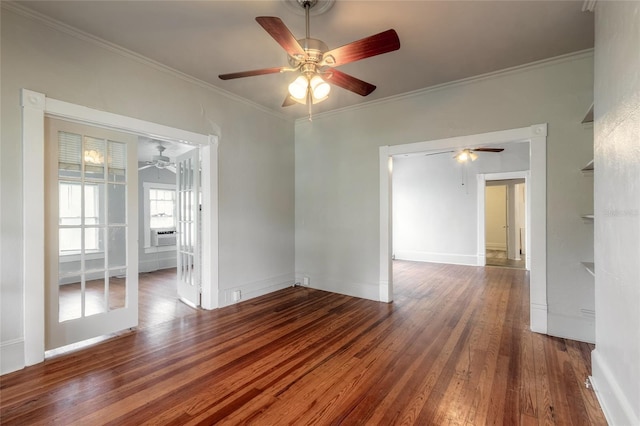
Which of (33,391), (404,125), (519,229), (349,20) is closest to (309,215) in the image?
(404,125)

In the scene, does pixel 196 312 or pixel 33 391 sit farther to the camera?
pixel 196 312

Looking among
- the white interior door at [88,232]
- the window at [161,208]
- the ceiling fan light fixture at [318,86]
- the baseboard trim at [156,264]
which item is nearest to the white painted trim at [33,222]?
the white interior door at [88,232]

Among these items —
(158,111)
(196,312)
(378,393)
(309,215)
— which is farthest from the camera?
(309,215)

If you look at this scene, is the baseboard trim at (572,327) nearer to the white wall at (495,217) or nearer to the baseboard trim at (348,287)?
the baseboard trim at (348,287)

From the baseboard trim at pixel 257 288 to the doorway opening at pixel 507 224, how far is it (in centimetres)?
512

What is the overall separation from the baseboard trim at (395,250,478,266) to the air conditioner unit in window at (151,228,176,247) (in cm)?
590

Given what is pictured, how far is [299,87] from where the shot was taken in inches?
86.3

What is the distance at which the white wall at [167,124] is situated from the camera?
2.27m

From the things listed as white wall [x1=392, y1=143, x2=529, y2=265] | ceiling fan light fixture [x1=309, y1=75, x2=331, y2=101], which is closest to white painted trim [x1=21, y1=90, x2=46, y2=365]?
ceiling fan light fixture [x1=309, y1=75, x2=331, y2=101]

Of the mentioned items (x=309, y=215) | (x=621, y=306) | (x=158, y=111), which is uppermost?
(x=158, y=111)

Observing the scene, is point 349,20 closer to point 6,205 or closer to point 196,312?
point 6,205

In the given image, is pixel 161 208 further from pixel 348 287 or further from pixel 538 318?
pixel 538 318

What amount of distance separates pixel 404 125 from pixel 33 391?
4.50m

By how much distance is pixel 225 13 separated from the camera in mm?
2361
